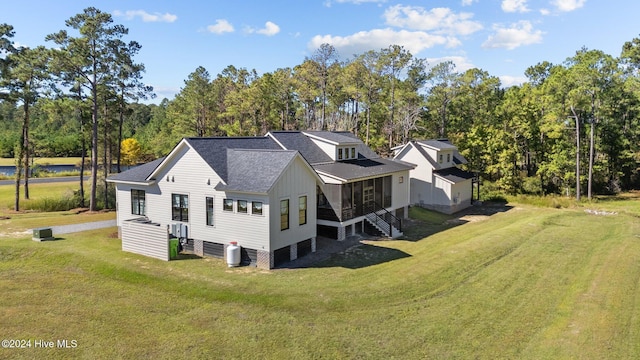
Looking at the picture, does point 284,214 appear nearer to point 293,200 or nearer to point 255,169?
point 293,200

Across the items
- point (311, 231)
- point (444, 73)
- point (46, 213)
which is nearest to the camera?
point (311, 231)

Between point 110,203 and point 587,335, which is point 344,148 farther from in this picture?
point 110,203

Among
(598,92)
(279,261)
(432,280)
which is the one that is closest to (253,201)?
(279,261)

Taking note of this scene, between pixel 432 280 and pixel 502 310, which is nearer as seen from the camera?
pixel 502 310

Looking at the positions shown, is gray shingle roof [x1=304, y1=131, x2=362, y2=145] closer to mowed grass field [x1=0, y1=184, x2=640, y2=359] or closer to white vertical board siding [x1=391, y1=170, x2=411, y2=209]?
white vertical board siding [x1=391, y1=170, x2=411, y2=209]

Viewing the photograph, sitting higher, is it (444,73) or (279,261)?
(444,73)

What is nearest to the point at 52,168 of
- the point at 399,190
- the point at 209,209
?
the point at 209,209
